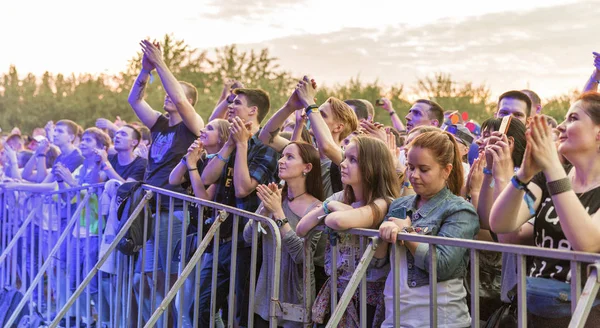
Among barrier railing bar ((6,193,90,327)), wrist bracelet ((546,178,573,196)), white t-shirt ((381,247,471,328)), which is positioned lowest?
barrier railing bar ((6,193,90,327))

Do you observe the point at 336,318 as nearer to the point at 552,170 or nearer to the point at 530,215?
the point at 530,215

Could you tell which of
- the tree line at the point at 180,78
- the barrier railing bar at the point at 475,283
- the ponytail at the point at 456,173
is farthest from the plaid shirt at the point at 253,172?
the tree line at the point at 180,78

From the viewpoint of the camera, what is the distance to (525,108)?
21.2ft

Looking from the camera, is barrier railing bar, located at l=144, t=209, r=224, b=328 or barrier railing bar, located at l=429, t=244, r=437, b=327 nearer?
barrier railing bar, located at l=429, t=244, r=437, b=327

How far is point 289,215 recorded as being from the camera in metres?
5.26

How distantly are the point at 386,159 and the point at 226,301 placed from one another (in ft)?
5.87

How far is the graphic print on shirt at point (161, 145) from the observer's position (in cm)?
723

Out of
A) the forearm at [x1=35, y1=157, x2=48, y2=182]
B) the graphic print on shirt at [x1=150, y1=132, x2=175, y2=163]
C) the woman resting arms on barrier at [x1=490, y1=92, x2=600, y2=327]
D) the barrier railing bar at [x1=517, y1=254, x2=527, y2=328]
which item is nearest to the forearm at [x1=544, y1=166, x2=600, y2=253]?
the woman resting arms on barrier at [x1=490, y1=92, x2=600, y2=327]

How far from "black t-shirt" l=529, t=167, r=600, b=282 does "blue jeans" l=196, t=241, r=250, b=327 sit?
2.45 meters

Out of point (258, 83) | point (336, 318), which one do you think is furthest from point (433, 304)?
point (258, 83)

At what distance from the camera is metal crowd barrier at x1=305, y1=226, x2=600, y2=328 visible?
2715 millimetres

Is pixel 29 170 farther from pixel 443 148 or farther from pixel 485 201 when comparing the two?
pixel 485 201

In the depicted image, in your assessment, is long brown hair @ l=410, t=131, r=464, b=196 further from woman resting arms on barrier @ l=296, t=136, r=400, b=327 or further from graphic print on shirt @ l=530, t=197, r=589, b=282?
graphic print on shirt @ l=530, t=197, r=589, b=282

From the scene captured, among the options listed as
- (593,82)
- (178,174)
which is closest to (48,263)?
(178,174)
